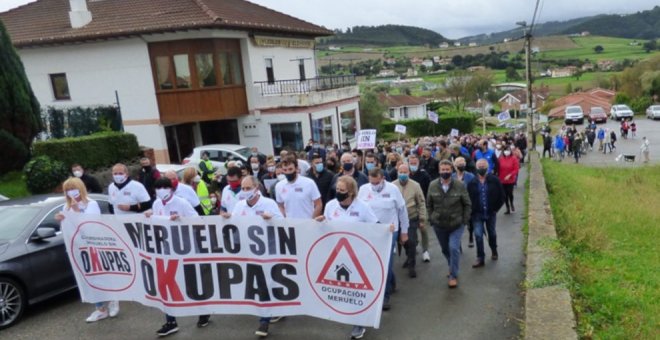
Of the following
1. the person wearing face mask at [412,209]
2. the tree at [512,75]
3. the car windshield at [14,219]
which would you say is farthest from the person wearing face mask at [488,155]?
the tree at [512,75]

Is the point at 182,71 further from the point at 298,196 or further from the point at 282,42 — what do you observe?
the point at 298,196

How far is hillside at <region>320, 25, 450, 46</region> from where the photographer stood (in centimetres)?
16425

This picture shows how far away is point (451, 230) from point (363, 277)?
90.8 inches

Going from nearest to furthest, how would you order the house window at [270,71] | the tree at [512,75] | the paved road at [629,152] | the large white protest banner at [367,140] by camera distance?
1. the large white protest banner at [367,140]
2. the house window at [270,71]
3. the paved road at [629,152]
4. the tree at [512,75]

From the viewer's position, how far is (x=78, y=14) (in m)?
24.4

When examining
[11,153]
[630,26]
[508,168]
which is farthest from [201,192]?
[630,26]

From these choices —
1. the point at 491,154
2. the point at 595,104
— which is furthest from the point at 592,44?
the point at 491,154

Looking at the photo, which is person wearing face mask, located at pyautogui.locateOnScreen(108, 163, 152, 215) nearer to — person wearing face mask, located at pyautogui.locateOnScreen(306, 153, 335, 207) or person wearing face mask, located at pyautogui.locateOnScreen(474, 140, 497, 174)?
person wearing face mask, located at pyautogui.locateOnScreen(306, 153, 335, 207)

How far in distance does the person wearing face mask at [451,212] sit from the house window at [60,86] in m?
23.1

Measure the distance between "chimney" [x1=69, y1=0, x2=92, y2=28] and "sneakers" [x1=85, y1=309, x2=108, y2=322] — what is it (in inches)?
837

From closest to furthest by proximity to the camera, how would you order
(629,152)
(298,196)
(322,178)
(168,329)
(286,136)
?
(168,329), (298,196), (322,178), (286,136), (629,152)

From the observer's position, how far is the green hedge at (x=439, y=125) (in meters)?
60.7

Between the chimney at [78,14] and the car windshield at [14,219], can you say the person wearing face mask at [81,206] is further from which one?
the chimney at [78,14]

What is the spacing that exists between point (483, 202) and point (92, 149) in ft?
44.3
